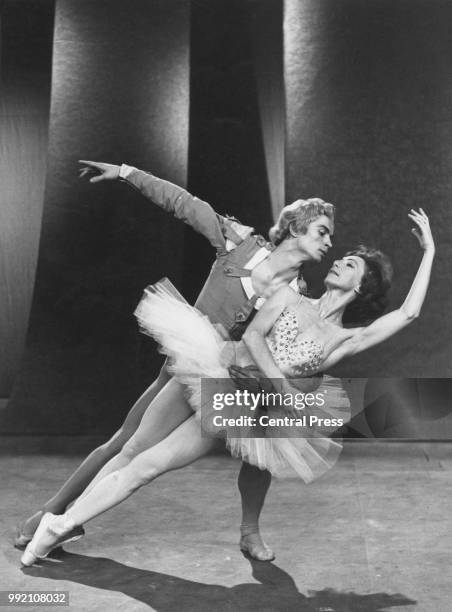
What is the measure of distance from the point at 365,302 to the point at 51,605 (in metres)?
1.28

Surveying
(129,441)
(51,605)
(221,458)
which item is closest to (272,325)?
(129,441)

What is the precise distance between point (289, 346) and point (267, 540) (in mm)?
963

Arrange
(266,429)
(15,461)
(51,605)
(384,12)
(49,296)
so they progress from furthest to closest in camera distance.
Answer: (49,296)
(384,12)
(15,461)
(266,429)
(51,605)

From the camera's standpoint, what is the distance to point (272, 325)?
2.60 metres

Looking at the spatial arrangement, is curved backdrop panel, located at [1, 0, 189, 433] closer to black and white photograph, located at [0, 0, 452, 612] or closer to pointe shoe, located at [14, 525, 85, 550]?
black and white photograph, located at [0, 0, 452, 612]

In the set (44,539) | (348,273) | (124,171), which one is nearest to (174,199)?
(124,171)

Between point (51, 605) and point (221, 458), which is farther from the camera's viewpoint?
point (221, 458)

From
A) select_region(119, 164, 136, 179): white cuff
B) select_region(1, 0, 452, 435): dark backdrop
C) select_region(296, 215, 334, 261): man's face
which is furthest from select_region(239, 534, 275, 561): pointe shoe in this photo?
select_region(1, 0, 452, 435): dark backdrop

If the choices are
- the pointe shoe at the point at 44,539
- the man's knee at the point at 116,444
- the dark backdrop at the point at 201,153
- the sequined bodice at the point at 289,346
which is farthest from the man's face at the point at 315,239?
the dark backdrop at the point at 201,153

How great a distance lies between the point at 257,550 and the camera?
296cm

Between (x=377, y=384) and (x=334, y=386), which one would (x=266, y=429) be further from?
(x=377, y=384)

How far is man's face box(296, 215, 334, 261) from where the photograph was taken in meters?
2.67

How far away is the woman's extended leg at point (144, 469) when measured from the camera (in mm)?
2635

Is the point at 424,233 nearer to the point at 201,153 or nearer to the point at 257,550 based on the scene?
the point at 257,550
